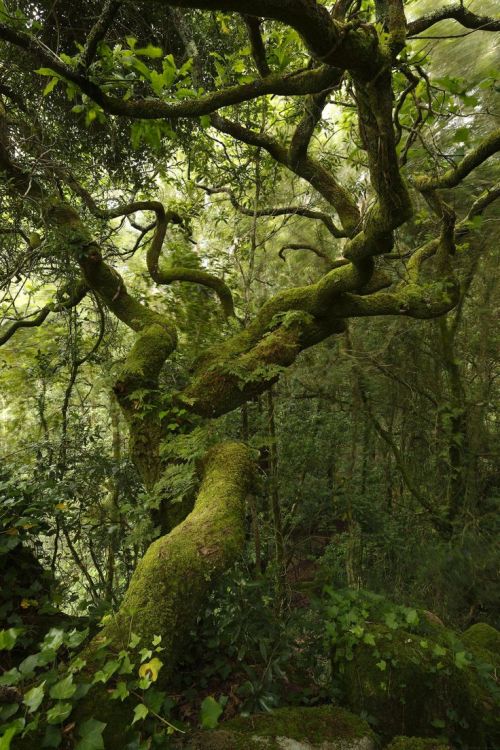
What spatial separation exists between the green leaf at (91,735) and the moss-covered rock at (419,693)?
2287 mm

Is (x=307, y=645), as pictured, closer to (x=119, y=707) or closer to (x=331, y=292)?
(x=119, y=707)

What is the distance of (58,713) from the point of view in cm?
119

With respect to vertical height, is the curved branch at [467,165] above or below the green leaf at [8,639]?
above

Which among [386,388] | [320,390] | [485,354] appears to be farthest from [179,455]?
[485,354]

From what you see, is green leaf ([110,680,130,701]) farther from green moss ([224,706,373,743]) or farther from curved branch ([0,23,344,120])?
curved branch ([0,23,344,120])

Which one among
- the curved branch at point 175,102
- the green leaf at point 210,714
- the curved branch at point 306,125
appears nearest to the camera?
the green leaf at point 210,714

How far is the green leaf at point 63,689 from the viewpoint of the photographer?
122cm

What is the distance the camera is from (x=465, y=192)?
5.26 metres

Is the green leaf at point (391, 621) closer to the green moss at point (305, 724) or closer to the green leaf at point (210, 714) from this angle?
the green moss at point (305, 724)

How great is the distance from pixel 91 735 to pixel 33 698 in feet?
0.69

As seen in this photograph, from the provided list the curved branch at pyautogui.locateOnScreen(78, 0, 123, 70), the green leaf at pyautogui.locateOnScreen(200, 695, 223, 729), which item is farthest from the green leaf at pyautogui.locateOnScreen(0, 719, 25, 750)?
the curved branch at pyautogui.locateOnScreen(78, 0, 123, 70)

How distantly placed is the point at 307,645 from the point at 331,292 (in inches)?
122

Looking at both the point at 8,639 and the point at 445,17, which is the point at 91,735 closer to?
the point at 8,639

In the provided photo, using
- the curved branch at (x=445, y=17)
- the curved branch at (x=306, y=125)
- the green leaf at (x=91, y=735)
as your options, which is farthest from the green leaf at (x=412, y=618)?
the curved branch at (x=445, y=17)
